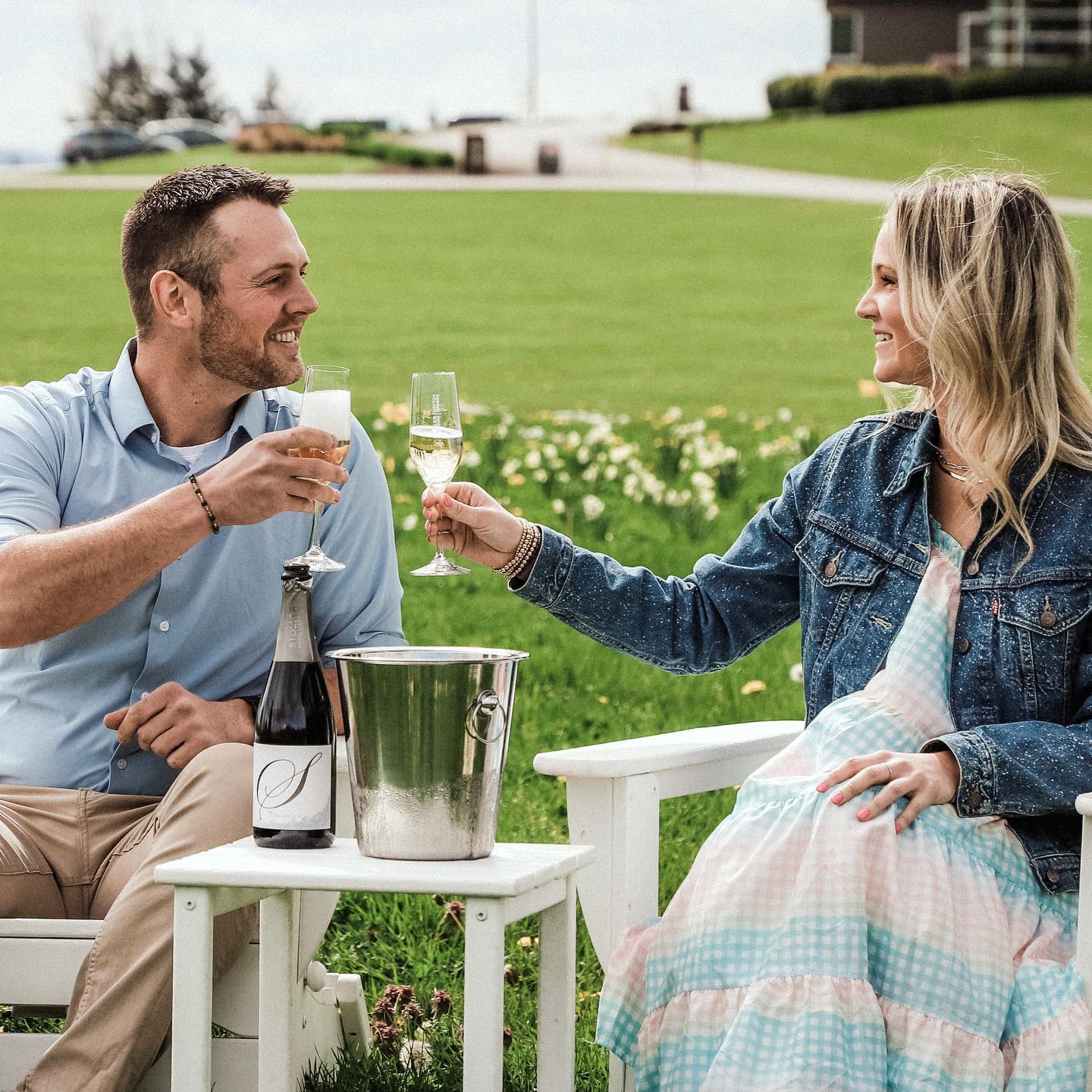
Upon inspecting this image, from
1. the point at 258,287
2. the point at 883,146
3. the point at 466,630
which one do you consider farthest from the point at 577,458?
the point at 883,146

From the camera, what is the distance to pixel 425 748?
2.20m

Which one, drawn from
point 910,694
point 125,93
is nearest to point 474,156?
point 125,93

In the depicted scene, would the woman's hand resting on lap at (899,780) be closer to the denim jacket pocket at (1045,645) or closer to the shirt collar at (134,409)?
the denim jacket pocket at (1045,645)

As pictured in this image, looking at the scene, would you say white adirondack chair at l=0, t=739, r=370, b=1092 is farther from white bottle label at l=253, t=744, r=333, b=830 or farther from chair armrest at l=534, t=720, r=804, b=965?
chair armrest at l=534, t=720, r=804, b=965

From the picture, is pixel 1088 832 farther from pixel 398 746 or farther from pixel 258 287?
pixel 258 287

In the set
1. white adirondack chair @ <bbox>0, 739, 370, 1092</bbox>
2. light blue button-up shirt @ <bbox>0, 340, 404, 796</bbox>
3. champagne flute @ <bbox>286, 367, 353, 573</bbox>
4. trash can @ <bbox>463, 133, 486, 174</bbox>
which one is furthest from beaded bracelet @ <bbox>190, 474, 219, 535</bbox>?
trash can @ <bbox>463, 133, 486, 174</bbox>

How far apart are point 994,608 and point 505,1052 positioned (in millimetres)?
1244

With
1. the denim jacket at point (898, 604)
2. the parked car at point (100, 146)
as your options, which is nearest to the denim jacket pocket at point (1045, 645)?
the denim jacket at point (898, 604)

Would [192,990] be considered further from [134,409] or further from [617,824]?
[134,409]

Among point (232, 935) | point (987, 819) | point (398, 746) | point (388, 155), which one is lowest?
point (232, 935)

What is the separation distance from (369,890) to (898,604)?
104 centimetres

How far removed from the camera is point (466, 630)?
5.61 m

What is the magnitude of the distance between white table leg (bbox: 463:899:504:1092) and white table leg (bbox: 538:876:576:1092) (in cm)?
30

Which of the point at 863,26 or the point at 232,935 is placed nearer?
the point at 232,935
